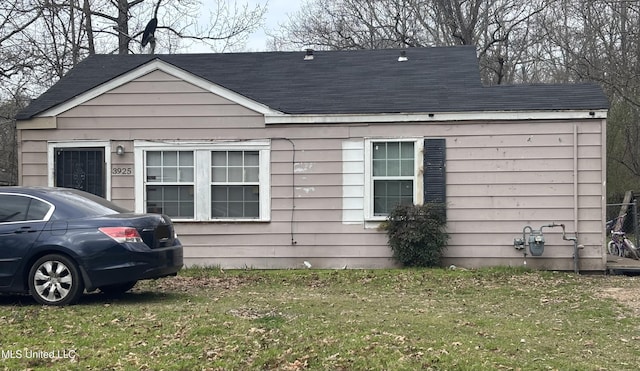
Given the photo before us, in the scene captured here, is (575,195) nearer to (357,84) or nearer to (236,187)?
(357,84)

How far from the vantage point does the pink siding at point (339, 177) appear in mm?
11594

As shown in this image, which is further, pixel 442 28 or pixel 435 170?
pixel 442 28

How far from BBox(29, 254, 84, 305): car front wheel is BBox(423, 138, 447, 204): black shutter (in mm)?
6048

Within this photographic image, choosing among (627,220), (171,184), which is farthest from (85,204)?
(627,220)

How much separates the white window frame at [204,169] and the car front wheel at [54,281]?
4222 mm

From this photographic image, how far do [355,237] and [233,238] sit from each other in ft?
6.77

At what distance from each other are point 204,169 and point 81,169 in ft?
7.05

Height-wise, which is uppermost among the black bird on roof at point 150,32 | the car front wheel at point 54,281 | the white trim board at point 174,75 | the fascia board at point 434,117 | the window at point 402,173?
the black bird on roof at point 150,32

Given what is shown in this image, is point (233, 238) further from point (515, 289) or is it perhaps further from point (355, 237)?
point (515, 289)

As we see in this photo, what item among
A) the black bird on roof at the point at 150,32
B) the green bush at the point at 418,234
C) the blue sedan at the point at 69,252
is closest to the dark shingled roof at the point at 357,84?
the green bush at the point at 418,234

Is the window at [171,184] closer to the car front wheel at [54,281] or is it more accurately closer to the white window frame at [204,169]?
the white window frame at [204,169]

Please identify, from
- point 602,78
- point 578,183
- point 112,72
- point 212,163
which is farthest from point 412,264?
point 602,78

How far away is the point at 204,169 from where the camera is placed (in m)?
12.1

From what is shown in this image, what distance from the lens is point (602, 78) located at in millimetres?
24203
